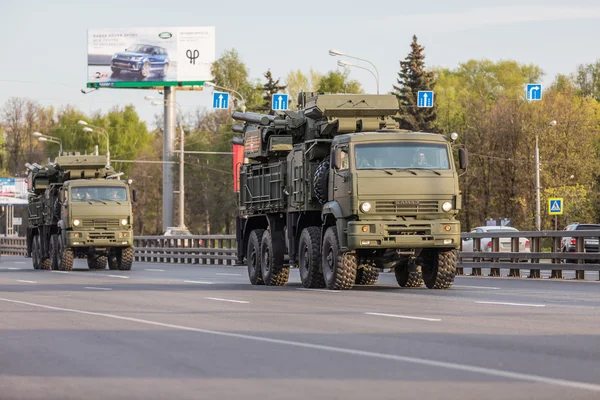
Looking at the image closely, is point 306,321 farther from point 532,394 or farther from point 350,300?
point 532,394

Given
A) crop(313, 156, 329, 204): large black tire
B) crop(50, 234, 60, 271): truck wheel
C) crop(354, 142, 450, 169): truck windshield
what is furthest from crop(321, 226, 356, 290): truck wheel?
crop(50, 234, 60, 271): truck wheel

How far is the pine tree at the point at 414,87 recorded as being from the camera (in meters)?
88.4

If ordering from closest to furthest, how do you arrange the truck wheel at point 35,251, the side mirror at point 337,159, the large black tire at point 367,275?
1. the side mirror at point 337,159
2. the large black tire at point 367,275
3. the truck wheel at point 35,251

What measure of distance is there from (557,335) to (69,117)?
122 m

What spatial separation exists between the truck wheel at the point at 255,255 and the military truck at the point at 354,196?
9cm

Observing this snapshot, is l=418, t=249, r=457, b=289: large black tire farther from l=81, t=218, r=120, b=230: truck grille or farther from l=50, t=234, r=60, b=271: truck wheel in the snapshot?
l=50, t=234, r=60, b=271: truck wheel

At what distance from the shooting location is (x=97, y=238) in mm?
40188

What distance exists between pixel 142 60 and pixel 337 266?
246 feet

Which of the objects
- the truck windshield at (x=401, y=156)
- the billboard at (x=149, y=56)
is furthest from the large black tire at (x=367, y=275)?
the billboard at (x=149, y=56)

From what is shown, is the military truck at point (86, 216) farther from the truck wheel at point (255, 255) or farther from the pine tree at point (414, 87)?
the pine tree at point (414, 87)

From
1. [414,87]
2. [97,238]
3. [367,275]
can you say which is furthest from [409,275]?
[414,87]

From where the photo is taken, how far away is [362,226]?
73.0 ft

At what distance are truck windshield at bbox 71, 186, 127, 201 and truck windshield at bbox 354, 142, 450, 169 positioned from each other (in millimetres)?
19250

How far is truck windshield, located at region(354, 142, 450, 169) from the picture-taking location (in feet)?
74.5
